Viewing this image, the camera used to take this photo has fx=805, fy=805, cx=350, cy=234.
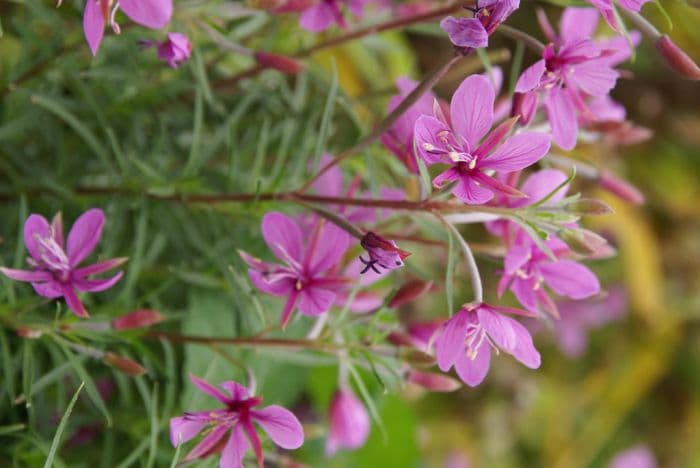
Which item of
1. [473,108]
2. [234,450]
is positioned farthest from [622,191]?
[234,450]

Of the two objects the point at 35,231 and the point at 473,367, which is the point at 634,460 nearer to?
the point at 473,367

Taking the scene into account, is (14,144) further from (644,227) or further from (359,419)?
(644,227)

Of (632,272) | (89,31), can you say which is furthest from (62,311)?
(632,272)

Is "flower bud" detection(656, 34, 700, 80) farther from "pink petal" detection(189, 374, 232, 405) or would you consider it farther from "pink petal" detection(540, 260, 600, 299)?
"pink petal" detection(189, 374, 232, 405)

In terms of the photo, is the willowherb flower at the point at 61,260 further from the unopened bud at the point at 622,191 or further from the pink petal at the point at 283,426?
the unopened bud at the point at 622,191

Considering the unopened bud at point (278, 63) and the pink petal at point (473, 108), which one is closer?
the pink petal at point (473, 108)

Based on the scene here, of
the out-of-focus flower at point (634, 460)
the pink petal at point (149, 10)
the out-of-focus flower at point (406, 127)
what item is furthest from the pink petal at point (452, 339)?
the out-of-focus flower at point (634, 460)
